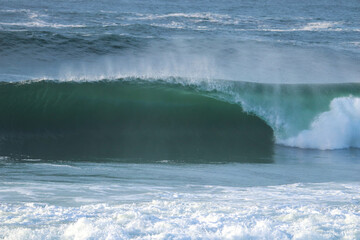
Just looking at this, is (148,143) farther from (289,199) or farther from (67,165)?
(289,199)

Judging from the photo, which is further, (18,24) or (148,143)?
(18,24)

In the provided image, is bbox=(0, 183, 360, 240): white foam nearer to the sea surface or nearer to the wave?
the sea surface

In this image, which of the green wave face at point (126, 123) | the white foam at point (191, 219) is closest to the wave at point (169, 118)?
the green wave face at point (126, 123)

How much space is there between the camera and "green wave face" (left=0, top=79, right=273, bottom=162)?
7.64 meters

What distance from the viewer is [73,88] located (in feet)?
33.0

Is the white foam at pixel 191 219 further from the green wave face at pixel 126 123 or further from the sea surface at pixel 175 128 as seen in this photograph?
the green wave face at pixel 126 123

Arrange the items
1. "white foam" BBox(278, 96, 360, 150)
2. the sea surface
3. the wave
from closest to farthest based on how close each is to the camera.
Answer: the sea surface < the wave < "white foam" BBox(278, 96, 360, 150)

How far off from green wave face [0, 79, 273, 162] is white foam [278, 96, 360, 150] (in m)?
0.59

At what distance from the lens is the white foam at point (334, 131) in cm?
873

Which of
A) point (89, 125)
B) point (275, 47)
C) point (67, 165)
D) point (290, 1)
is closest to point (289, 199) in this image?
point (67, 165)

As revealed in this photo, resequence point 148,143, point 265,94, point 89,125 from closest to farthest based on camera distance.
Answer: point 148,143
point 89,125
point 265,94

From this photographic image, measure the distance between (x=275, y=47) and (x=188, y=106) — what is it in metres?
9.05

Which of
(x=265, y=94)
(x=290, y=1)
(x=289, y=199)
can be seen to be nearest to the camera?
(x=289, y=199)

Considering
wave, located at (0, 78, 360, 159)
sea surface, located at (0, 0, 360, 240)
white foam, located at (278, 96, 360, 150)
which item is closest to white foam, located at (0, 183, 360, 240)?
sea surface, located at (0, 0, 360, 240)
